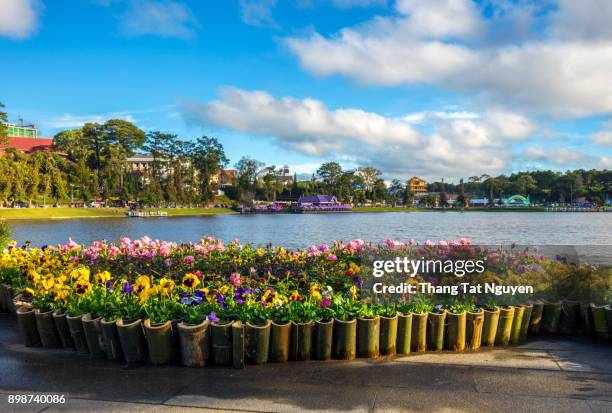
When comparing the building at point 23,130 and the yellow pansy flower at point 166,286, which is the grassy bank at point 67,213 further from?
the building at point 23,130

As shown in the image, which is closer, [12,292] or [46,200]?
[12,292]

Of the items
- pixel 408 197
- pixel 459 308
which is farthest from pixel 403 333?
pixel 408 197

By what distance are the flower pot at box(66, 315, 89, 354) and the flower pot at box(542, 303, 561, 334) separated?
5.60 metres

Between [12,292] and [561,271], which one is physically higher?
[561,271]

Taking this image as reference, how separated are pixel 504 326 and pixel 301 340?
8.17ft

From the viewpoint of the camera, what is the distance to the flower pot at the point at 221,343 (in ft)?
16.2

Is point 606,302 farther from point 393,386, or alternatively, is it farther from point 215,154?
point 215,154

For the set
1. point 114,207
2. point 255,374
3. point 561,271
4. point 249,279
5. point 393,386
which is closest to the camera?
point 393,386

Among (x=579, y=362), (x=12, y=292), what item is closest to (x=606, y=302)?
(x=579, y=362)

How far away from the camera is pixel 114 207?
251 feet

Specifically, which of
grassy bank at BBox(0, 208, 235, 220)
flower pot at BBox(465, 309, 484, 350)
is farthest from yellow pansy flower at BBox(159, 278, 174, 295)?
grassy bank at BBox(0, 208, 235, 220)

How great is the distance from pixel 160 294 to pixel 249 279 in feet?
5.25

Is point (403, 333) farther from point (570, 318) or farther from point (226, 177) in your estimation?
point (226, 177)

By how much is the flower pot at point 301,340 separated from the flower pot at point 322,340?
6 centimetres
